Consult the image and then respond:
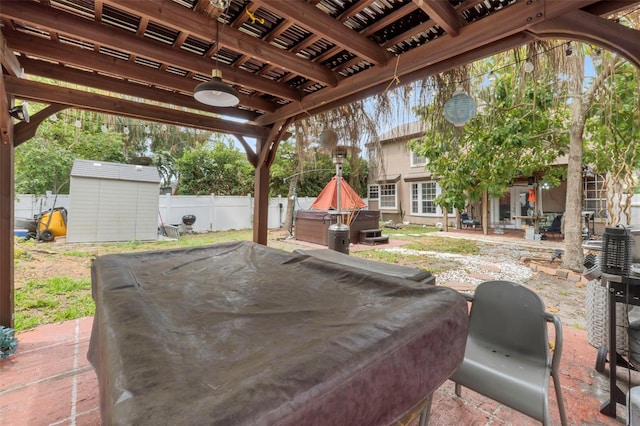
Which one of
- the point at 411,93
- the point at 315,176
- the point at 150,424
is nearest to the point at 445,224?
the point at 315,176

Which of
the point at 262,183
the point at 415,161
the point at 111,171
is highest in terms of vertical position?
the point at 415,161

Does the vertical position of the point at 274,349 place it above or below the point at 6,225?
below

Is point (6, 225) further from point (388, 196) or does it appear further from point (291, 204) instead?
point (388, 196)

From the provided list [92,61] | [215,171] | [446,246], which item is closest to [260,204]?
[92,61]

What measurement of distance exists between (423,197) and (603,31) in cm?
1239

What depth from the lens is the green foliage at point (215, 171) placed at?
13250 mm

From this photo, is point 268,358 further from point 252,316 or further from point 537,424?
point 537,424

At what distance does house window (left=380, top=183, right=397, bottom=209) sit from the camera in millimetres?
15016

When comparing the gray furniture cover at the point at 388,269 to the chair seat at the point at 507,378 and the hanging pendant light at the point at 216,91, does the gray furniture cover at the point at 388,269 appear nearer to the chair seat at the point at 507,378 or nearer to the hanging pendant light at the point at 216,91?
the chair seat at the point at 507,378

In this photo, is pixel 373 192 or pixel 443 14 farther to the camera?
pixel 373 192

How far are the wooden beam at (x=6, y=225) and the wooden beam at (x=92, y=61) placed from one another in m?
0.72

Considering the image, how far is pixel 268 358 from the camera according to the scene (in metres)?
0.94

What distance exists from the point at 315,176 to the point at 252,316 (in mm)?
14108

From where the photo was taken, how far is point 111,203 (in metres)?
8.52
